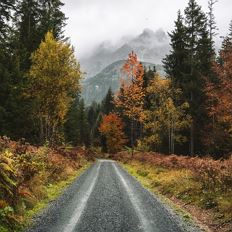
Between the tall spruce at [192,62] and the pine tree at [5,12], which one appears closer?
the pine tree at [5,12]

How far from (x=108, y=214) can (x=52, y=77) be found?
2415 centimetres

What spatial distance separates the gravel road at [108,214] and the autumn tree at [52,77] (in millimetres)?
18627

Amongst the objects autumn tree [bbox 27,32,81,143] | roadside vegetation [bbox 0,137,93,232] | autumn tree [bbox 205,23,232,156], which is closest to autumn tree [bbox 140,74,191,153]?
autumn tree [bbox 205,23,232,156]

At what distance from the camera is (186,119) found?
4581 centimetres

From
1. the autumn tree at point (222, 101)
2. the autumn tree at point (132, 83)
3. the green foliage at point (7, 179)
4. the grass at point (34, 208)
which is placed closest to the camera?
the grass at point (34, 208)

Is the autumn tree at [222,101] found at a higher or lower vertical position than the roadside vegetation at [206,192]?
higher

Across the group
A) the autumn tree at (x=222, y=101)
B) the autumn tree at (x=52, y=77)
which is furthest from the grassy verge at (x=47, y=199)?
the autumn tree at (x=52, y=77)

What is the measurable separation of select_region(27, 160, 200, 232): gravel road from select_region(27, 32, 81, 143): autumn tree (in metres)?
18.6

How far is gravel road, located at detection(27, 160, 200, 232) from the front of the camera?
1150cm

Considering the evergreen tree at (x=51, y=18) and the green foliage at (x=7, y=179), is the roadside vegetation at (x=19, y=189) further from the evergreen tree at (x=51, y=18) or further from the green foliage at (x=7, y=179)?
the evergreen tree at (x=51, y=18)

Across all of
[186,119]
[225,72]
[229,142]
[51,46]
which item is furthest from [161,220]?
[186,119]

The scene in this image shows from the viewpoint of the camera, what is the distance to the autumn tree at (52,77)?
3578 cm

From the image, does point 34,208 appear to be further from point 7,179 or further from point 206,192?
point 206,192

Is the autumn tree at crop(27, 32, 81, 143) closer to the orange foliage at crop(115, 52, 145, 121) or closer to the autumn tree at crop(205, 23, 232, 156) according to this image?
the orange foliage at crop(115, 52, 145, 121)
